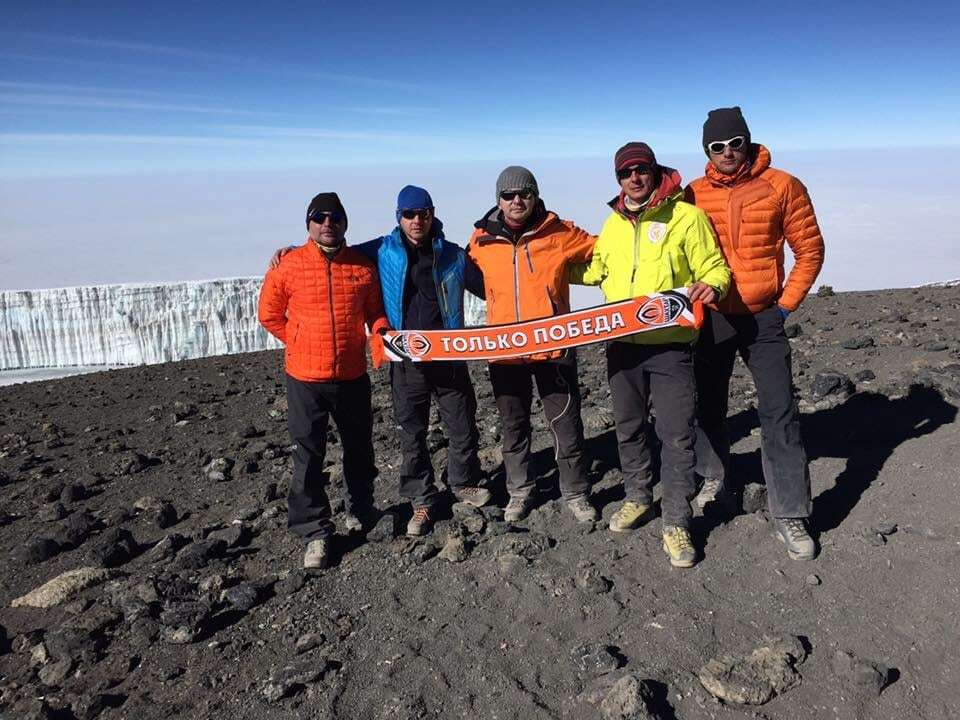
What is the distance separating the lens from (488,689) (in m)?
3.36

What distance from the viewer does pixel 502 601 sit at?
4055 millimetres

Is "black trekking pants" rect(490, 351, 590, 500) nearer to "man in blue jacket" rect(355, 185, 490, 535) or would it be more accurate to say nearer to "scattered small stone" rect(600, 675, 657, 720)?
"man in blue jacket" rect(355, 185, 490, 535)

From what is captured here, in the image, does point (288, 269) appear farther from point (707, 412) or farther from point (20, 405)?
point (20, 405)

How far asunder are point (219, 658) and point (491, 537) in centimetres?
180

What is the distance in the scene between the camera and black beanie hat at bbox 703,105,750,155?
157 inches

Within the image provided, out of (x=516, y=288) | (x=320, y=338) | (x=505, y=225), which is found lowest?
(x=320, y=338)

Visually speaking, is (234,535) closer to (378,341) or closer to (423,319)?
(378,341)

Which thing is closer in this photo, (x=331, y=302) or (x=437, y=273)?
(x=331, y=302)

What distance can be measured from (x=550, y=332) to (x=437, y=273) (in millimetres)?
839

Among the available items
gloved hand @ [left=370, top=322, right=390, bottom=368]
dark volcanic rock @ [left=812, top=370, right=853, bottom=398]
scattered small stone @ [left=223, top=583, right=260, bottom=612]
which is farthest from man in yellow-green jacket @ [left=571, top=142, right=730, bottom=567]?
dark volcanic rock @ [left=812, top=370, right=853, bottom=398]

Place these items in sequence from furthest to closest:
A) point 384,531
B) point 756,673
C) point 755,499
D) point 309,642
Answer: point 384,531
point 755,499
point 309,642
point 756,673

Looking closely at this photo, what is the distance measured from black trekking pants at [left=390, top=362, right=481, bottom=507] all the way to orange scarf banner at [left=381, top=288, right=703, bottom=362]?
0.61ft

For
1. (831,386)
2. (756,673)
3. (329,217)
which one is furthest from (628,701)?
(831,386)

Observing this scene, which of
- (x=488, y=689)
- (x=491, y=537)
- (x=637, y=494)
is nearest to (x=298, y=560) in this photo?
(x=491, y=537)
